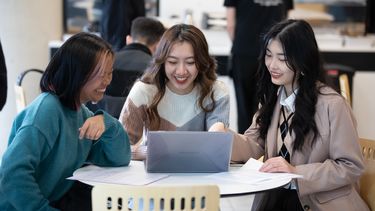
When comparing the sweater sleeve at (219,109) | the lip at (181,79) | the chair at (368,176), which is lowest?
the chair at (368,176)

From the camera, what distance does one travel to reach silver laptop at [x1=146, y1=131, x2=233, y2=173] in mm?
2133

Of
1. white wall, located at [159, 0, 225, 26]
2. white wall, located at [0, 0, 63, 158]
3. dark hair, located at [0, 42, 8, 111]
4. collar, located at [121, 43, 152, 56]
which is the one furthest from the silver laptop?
white wall, located at [159, 0, 225, 26]

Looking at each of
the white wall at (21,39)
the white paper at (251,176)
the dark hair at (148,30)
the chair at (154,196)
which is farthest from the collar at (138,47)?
the chair at (154,196)

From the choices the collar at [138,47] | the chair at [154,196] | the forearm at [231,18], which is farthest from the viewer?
the forearm at [231,18]

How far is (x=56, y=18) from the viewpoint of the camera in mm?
5258

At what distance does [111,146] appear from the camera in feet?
7.67

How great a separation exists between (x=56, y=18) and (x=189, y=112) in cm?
278

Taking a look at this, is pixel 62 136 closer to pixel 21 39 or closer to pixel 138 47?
pixel 138 47

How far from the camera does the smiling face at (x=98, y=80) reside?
2.23 metres

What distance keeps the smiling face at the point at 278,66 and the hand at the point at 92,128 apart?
690 mm

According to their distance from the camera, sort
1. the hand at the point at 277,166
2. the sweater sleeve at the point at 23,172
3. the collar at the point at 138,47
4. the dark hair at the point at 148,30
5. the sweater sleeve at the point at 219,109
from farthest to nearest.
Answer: the dark hair at the point at 148,30 < the collar at the point at 138,47 < the sweater sleeve at the point at 219,109 < the hand at the point at 277,166 < the sweater sleeve at the point at 23,172

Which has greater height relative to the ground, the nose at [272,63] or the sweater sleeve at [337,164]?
the nose at [272,63]

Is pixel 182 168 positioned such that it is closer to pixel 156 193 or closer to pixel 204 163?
pixel 204 163

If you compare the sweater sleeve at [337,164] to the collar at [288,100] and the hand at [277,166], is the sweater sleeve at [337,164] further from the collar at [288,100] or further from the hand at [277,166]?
the collar at [288,100]
